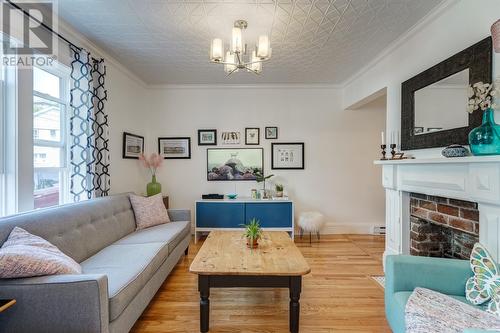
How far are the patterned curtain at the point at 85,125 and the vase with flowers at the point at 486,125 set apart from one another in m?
3.43

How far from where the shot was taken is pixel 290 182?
4.34 metres

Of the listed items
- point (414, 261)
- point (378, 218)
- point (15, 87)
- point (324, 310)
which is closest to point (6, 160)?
point (15, 87)

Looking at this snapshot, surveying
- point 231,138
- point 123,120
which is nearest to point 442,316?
point 231,138

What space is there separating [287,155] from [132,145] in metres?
2.50

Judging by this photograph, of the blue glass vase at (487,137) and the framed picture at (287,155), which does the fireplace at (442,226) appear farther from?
the framed picture at (287,155)

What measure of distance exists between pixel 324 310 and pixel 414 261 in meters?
0.87

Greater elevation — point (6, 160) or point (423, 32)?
point (423, 32)

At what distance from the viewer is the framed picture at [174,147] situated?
14.2 ft

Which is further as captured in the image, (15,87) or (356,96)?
(356,96)

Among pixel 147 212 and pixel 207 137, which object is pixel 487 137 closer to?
pixel 147 212

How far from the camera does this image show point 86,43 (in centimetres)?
274

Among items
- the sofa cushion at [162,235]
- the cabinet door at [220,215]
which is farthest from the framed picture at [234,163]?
the sofa cushion at [162,235]

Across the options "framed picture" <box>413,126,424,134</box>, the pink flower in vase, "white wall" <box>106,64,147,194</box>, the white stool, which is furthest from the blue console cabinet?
"framed picture" <box>413,126,424,134</box>

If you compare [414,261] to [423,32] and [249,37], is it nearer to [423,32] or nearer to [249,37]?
[423,32]
